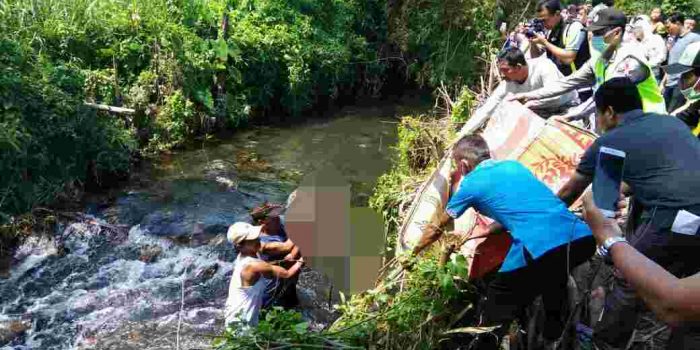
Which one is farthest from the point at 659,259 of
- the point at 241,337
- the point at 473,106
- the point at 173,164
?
the point at 173,164

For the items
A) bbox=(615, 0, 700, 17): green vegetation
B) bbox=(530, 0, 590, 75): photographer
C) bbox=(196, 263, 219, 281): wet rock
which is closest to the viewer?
bbox=(530, 0, 590, 75): photographer

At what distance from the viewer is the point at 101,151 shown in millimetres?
8781

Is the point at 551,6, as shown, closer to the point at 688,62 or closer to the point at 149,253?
the point at 688,62

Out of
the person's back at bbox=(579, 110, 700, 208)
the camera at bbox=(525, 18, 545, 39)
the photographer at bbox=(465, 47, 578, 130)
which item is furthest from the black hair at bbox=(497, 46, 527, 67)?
the person's back at bbox=(579, 110, 700, 208)

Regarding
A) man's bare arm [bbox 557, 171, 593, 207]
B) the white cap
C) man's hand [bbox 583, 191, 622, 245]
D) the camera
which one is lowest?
the white cap

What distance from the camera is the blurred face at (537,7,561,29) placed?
6.78 meters

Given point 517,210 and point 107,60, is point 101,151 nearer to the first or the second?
point 107,60

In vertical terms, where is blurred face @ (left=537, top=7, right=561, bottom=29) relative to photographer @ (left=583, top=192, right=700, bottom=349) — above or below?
above

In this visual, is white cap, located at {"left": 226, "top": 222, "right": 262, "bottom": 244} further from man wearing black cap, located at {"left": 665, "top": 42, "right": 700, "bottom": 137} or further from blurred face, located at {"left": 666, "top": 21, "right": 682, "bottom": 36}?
blurred face, located at {"left": 666, "top": 21, "right": 682, "bottom": 36}

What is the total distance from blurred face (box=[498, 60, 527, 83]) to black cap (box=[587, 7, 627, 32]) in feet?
2.21

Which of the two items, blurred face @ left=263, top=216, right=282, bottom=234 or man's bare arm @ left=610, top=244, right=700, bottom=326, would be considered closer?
man's bare arm @ left=610, top=244, right=700, bottom=326

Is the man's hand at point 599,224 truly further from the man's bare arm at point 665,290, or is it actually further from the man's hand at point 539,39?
the man's hand at point 539,39

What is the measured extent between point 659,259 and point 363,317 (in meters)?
1.68

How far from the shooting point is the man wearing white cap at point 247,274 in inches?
183
